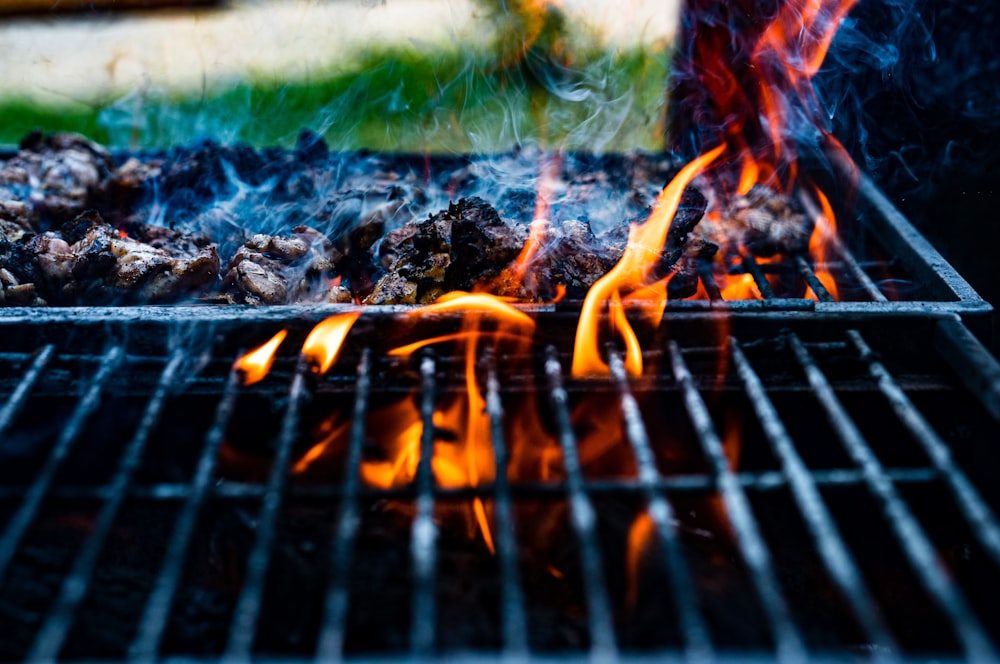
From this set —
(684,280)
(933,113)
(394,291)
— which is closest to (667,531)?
(684,280)

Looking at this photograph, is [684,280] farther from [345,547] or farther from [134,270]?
[134,270]

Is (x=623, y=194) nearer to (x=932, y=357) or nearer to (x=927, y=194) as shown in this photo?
(x=927, y=194)

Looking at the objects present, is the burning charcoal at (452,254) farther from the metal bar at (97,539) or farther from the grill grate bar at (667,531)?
the metal bar at (97,539)

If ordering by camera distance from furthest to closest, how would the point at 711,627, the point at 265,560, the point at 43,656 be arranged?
the point at 711,627 < the point at 265,560 < the point at 43,656

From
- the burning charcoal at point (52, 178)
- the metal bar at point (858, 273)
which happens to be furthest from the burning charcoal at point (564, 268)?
the burning charcoal at point (52, 178)

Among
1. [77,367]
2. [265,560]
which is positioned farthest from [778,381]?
[77,367]
